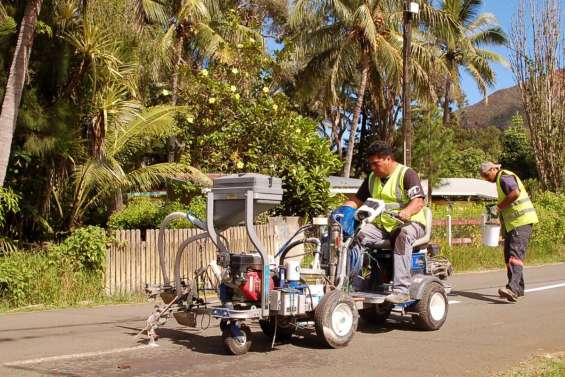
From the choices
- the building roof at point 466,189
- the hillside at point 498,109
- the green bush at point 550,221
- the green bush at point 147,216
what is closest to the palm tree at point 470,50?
the building roof at point 466,189

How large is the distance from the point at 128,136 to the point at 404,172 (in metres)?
7.68

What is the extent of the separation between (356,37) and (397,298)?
2464cm

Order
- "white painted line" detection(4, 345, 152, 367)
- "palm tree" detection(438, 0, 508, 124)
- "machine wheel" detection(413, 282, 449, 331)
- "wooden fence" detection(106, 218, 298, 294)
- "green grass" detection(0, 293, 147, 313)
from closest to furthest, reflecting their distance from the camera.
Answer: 1. "white painted line" detection(4, 345, 152, 367)
2. "machine wheel" detection(413, 282, 449, 331)
3. "green grass" detection(0, 293, 147, 313)
4. "wooden fence" detection(106, 218, 298, 294)
5. "palm tree" detection(438, 0, 508, 124)

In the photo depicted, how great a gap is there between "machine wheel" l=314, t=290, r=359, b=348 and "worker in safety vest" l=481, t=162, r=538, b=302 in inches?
183

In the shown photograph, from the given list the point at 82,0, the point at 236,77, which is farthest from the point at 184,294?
the point at 236,77

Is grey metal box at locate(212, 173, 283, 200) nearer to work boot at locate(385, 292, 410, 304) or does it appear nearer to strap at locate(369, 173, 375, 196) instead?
work boot at locate(385, 292, 410, 304)

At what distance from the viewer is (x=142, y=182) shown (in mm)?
14617

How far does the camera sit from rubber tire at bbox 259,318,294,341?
7.47m

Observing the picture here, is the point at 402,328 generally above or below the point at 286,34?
below

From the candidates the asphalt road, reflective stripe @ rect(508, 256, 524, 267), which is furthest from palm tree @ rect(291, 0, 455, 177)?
the asphalt road

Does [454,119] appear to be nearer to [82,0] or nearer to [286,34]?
[286,34]

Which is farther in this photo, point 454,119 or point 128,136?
point 454,119

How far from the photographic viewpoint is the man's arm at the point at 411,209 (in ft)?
26.0

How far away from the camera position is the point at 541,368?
643 centimetres
